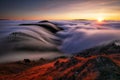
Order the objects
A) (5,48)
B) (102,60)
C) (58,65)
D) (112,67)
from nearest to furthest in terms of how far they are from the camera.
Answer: (112,67) < (102,60) < (58,65) < (5,48)

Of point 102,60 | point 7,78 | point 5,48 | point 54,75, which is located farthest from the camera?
point 5,48

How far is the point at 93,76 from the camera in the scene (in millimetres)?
9695

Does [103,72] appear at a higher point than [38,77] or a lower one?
higher

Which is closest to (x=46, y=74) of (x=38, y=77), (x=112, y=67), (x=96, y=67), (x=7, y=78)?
(x=38, y=77)

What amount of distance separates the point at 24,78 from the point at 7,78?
1.59m

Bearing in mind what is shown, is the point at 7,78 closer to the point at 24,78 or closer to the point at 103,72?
the point at 24,78

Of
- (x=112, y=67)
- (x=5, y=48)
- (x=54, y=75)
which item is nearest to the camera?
(x=112, y=67)

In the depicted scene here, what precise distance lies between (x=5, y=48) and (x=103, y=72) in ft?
96.4

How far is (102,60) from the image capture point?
11.1 m

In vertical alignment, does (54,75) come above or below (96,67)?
below

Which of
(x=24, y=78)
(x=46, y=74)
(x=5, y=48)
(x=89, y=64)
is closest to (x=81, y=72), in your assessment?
(x=89, y=64)

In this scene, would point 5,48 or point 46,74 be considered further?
point 5,48

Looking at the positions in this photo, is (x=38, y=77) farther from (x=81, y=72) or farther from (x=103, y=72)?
(x=103, y=72)

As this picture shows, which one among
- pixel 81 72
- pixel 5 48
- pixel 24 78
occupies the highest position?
pixel 81 72
